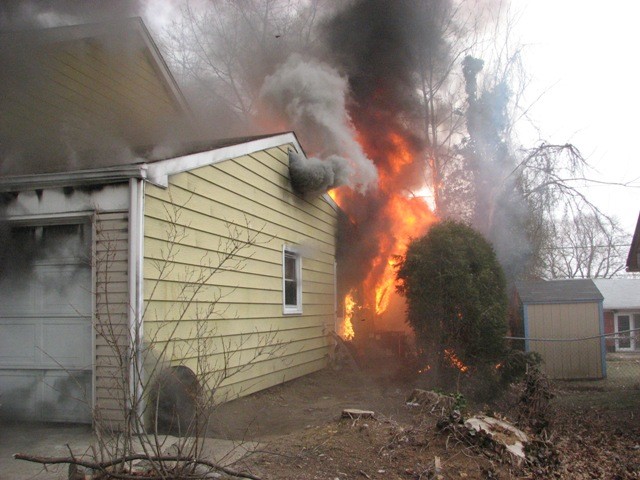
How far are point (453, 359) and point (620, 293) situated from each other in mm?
24362

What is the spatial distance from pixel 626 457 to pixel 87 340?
619 cm

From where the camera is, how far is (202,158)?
7.39 meters

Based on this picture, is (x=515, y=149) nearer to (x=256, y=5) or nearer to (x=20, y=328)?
(x=256, y=5)

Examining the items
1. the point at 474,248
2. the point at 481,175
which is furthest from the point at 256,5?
the point at 474,248

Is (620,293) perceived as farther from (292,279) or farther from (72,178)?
(72,178)

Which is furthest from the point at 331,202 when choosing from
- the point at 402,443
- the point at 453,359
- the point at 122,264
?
the point at 402,443

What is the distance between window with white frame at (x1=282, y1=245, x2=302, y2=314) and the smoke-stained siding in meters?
0.19

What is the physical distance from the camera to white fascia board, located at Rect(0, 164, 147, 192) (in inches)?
235

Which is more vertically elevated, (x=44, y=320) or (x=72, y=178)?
(x=72, y=178)

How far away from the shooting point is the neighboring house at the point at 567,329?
12.8 metres

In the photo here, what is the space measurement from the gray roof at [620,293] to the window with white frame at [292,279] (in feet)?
74.4

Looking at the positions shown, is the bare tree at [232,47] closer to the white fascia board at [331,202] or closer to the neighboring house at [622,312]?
the white fascia board at [331,202]

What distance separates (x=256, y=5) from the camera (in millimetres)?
20047

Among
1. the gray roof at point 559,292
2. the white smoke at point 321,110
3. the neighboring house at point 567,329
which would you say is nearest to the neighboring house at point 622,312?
the gray roof at point 559,292
